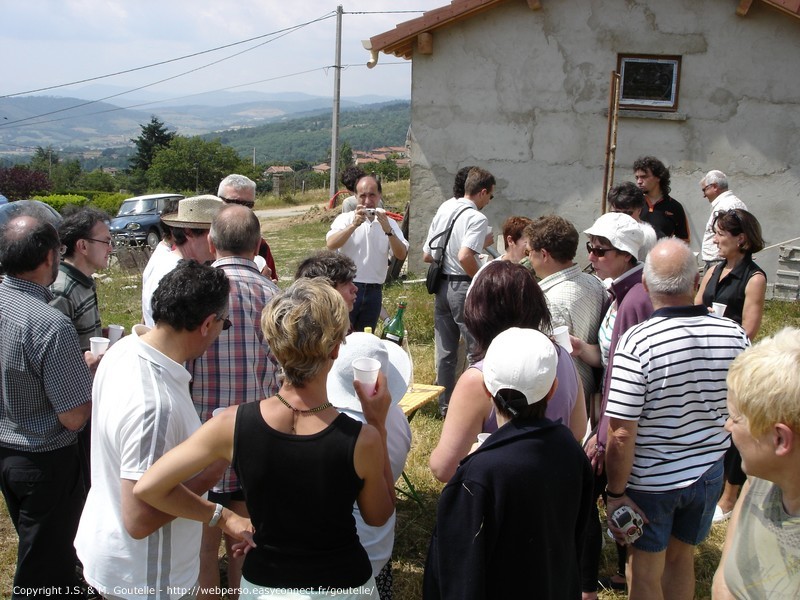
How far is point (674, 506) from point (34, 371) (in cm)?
266

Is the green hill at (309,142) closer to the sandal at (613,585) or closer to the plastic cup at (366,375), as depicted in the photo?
the sandal at (613,585)

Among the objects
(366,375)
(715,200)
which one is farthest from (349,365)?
(715,200)

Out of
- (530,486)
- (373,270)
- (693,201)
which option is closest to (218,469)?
(530,486)

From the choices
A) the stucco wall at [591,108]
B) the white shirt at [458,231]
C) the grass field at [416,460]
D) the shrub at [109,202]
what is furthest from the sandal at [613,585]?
the shrub at [109,202]

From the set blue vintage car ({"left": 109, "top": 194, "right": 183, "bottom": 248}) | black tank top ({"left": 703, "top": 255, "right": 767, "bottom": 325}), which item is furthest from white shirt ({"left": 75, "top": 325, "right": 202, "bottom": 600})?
blue vintage car ({"left": 109, "top": 194, "right": 183, "bottom": 248})

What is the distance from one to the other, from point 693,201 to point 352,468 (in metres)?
9.69

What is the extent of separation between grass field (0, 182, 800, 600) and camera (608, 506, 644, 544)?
107 cm

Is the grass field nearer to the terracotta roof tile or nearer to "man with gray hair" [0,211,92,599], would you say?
"man with gray hair" [0,211,92,599]

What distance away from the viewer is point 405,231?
42.4 feet

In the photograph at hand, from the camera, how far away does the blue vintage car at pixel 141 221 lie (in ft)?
71.5

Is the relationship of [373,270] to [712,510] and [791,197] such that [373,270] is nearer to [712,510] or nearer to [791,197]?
[712,510]

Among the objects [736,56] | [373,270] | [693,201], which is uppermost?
[736,56]

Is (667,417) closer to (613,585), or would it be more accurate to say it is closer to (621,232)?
(621,232)

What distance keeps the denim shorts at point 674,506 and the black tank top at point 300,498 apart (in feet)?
4.36
